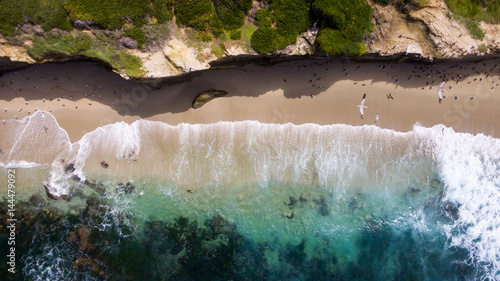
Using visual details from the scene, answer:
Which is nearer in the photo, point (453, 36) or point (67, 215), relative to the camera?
point (453, 36)

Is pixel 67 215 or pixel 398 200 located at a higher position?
pixel 398 200

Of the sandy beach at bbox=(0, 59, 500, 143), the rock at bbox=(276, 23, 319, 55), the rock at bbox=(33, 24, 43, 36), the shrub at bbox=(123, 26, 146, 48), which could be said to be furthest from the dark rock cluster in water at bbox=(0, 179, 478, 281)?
the rock at bbox=(33, 24, 43, 36)

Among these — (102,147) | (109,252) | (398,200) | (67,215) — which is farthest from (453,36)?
(67,215)

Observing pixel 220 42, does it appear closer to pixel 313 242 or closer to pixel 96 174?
pixel 96 174

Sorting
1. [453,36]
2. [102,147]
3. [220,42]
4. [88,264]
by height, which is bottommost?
[88,264]

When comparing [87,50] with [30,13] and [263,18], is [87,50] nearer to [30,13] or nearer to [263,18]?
[30,13]

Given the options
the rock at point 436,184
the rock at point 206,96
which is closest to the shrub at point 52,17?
the rock at point 206,96

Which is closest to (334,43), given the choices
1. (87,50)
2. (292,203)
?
(292,203)
